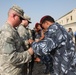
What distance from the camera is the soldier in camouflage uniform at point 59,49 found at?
2806mm

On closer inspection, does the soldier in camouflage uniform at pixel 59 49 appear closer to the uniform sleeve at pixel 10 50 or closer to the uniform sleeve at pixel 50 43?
the uniform sleeve at pixel 50 43

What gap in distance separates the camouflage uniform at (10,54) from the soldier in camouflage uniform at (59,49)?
268 millimetres

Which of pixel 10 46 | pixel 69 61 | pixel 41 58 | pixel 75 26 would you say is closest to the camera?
pixel 10 46

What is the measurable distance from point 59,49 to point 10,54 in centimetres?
73

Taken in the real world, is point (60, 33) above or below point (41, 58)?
above

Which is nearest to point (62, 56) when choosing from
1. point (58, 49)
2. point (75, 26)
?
point (58, 49)

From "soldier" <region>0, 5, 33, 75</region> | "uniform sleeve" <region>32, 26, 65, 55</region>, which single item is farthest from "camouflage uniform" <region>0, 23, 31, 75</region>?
"uniform sleeve" <region>32, 26, 65, 55</region>

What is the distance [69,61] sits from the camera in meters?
2.90

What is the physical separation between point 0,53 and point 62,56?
3.04 ft

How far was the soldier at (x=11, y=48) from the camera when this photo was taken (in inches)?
108

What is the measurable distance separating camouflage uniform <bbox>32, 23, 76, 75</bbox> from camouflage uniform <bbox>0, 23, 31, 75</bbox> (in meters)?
0.27

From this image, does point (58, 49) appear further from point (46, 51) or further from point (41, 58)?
point (41, 58)

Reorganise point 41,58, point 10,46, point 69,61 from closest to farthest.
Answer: point 10,46
point 69,61
point 41,58

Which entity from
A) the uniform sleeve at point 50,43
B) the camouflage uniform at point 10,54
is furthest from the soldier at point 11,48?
the uniform sleeve at point 50,43
